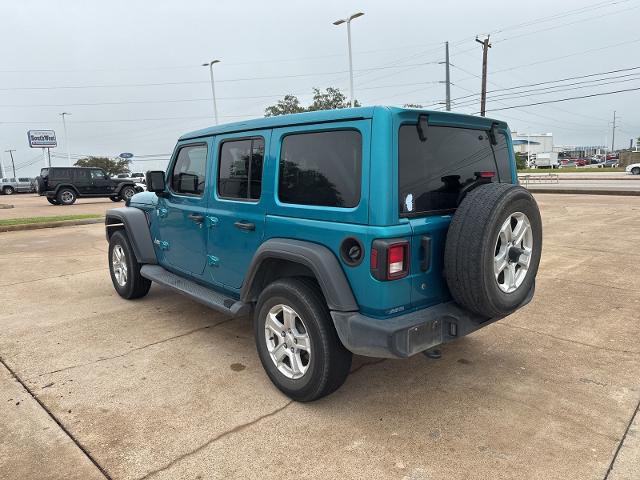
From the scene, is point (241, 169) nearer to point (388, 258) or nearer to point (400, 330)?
point (388, 258)

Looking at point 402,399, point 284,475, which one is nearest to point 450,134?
point 402,399

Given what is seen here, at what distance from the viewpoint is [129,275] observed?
17.0 ft

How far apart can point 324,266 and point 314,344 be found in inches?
20.2

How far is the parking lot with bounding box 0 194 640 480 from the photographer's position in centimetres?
245

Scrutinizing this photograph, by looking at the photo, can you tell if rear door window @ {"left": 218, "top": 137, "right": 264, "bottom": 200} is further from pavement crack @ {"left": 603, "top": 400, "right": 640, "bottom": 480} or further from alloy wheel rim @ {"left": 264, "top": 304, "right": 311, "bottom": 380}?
pavement crack @ {"left": 603, "top": 400, "right": 640, "bottom": 480}

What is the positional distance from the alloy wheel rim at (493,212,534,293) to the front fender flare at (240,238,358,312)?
3.04ft

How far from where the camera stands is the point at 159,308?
5.09m

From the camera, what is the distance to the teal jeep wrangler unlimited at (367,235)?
2604 millimetres

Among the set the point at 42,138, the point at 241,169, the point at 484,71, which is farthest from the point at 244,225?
the point at 42,138

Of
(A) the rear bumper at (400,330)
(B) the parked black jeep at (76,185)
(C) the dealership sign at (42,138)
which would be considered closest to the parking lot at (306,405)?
(A) the rear bumper at (400,330)

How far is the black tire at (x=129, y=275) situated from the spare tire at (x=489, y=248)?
370 centimetres

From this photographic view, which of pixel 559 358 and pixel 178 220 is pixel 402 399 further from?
pixel 178 220

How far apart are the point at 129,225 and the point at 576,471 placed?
14.7 ft

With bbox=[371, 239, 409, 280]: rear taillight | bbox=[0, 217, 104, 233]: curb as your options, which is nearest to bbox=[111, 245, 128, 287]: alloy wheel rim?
bbox=[371, 239, 409, 280]: rear taillight
